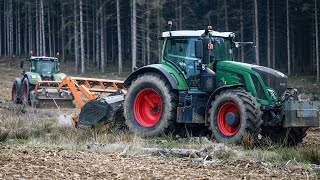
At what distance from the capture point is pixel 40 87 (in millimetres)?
21469

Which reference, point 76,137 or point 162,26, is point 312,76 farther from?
point 76,137

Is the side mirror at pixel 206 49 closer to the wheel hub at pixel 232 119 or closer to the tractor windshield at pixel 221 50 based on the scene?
the tractor windshield at pixel 221 50

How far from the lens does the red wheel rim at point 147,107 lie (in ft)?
40.9

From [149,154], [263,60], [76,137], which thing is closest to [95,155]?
[149,154]

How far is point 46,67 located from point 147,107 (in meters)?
13.3

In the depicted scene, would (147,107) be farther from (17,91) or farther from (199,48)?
(17,91)

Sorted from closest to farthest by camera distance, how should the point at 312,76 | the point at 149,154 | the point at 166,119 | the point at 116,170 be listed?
the point at 116,170 < the point at 149,154 < the point at 166,119 < the point at 312,76

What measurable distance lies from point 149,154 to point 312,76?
31.0 m

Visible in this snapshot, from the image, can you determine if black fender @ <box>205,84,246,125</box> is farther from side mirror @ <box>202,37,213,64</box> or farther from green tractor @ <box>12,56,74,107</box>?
green tractor @ <box>12,56,74,107</box>

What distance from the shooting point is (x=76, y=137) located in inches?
437

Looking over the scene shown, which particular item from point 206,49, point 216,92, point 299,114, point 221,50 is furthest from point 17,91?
point 299,114

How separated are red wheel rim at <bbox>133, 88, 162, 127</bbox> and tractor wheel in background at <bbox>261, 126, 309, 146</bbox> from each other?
2.75 metres

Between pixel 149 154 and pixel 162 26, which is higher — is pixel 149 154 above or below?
below

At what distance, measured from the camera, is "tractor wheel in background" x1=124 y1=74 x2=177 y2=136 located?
11805mm
